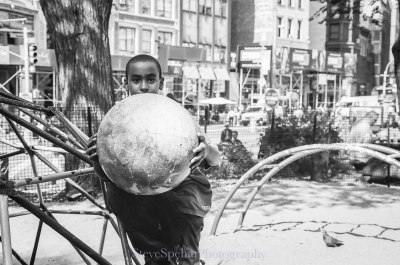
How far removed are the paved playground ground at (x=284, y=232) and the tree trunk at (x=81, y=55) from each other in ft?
5.27

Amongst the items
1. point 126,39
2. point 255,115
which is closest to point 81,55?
point 255,115

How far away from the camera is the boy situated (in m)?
2.71

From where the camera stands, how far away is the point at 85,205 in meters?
8.07

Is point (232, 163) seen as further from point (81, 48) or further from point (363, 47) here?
point (363, 47)

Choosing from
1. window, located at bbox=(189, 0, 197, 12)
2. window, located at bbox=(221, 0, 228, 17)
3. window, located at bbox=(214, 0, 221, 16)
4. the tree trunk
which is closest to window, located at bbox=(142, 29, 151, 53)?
window, located at bbox=(189, 0, 197, 12)

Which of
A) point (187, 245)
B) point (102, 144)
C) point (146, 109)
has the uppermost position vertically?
point (146, 109)

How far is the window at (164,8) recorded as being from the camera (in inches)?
1432

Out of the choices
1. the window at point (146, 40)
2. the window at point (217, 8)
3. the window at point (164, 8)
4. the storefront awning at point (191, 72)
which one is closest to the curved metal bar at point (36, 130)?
the storefront awning at point (191, 72)

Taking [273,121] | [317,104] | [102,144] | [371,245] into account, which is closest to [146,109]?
[102,144]

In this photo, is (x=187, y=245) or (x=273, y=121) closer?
(x=187, y=245)

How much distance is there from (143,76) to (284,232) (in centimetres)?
387

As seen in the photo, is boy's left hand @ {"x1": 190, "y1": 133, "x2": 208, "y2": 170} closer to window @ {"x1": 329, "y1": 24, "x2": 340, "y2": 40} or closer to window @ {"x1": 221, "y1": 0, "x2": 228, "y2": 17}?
window @ {"x1": 221, "y1": 0, "x2": 228, "y2": 17}

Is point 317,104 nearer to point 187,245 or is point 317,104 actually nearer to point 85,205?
point 85,205

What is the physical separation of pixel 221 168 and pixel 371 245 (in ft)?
17.0
